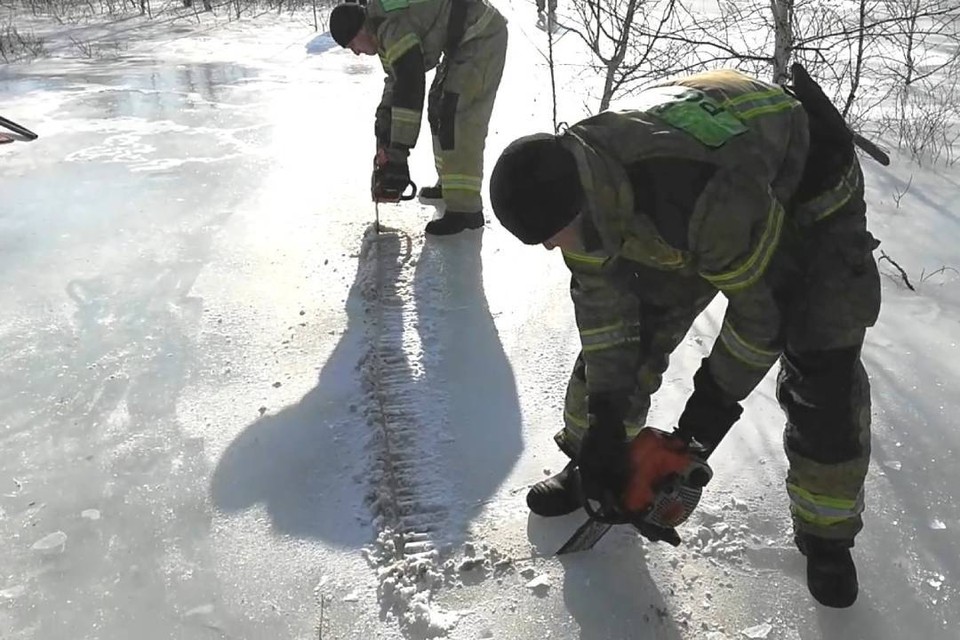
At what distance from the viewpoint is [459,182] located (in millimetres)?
3822

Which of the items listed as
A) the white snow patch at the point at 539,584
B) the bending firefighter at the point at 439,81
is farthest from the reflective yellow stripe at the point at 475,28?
the white snow patch at the point at 539,584

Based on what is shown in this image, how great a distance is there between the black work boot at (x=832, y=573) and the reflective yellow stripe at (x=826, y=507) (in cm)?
6

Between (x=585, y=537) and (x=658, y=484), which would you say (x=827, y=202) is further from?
(x=585, y=537)

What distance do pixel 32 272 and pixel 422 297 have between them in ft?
5.94

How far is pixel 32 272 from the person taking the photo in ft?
11.2

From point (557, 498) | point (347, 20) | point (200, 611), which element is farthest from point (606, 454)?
point (347, 20)

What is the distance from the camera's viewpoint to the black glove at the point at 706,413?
66.8 inches

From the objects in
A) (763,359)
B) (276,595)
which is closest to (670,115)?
(763,359)

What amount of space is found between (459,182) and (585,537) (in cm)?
230

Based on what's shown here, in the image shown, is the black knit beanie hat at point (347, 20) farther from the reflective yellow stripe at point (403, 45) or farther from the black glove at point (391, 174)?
the black glove at point (391, 174)

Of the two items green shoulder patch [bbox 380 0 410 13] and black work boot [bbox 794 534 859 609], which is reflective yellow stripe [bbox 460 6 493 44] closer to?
green shoulder patch [bbox 380 0 410 13]

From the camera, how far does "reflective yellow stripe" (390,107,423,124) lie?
341cm

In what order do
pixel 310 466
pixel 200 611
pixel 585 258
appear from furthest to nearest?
pixel 310 466 < pixel 200 611 < pixel 585 258

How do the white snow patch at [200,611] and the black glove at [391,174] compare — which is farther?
the black glove at [391,174]
